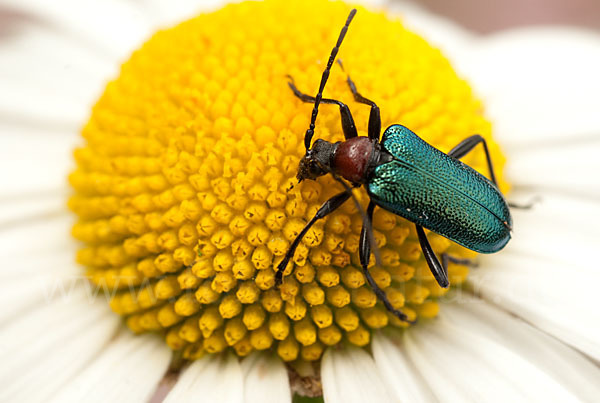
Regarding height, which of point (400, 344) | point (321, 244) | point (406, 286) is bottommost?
point (400, 344)

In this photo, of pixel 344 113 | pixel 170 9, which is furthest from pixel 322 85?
pixel 170 9

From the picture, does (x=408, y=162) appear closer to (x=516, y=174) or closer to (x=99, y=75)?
(x=516, y=174)

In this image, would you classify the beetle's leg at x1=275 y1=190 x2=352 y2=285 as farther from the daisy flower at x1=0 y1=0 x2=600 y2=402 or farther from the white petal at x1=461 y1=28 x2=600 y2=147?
the white petal at x1=461 y1=28 x2=600 y2=147

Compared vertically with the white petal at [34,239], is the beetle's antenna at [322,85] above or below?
above

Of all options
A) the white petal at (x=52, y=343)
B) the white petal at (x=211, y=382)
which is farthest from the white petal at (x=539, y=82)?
the white petal at (x=52, y=343)

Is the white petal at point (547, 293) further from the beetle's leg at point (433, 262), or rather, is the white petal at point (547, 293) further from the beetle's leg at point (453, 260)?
the beetle's leg at point (433, 262)

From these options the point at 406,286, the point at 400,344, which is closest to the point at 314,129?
the point at 406,286

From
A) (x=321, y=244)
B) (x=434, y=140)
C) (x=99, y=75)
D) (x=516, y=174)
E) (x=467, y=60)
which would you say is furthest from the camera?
(x=467, y=60)
